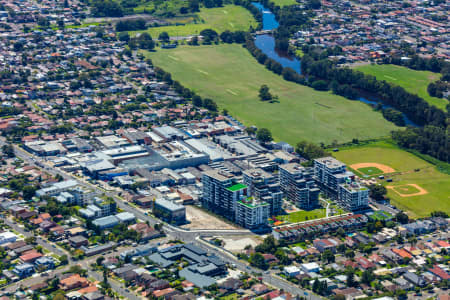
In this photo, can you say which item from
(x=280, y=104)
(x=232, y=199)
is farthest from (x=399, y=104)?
(x=232, y=199)

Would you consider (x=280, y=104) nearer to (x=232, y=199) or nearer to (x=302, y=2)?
(x=232, y=199)

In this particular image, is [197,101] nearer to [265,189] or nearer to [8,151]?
[8,151]

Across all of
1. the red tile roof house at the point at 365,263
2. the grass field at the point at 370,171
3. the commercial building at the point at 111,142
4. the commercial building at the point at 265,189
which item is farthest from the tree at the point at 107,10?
the red tile roof house at the point at 365,263

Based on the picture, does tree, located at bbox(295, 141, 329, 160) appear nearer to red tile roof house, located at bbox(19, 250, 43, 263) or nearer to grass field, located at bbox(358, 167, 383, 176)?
grass field, located at bbox(358, 167, 383, 176)

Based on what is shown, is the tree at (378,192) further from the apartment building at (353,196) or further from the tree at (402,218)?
the tree at (402,218)

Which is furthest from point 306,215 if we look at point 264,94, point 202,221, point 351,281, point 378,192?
point 264,94

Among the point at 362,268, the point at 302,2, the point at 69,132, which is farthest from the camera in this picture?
the point at 302,2
